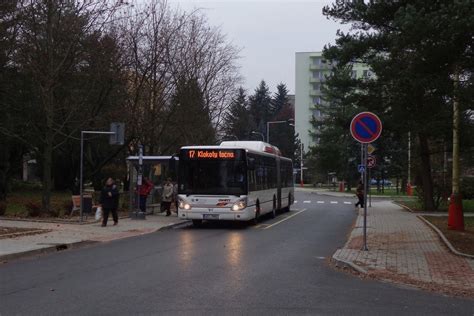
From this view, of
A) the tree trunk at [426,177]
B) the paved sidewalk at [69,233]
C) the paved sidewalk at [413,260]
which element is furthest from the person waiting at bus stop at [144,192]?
the tree trunk at [426,177]

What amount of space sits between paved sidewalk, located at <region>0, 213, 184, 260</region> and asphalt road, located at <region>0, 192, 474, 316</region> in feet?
2.64

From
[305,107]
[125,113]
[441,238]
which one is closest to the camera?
[441,238]

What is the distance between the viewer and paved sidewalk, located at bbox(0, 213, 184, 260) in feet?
45.5

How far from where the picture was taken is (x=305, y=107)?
11919 cm

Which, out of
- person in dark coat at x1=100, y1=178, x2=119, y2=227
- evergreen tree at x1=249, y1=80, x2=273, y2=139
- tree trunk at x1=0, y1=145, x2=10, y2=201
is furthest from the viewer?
evergreen tree at x1=249, y1=80, x2=273, y2=139

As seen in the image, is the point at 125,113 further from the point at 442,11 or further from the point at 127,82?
the point at 442,11

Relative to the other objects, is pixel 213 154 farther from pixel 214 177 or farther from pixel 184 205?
pixel 184 205

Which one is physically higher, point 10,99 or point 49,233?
point 10,99

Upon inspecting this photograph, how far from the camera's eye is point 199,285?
366 inches

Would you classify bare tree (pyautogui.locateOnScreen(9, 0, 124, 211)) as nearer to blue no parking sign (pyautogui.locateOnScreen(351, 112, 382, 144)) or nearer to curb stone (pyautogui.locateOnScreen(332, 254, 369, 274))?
blue no parking sign (pyautogui.locateOnScreen(351, 112, 382, 144))

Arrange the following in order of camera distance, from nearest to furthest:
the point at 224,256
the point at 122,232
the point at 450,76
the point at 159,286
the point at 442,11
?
the point at 159,286 → the point at 442,11 → the point at 224,256 → the point at 450,76 → the point at 122,232

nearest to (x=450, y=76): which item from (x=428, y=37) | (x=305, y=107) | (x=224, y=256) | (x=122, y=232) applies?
(x=428, y=37)

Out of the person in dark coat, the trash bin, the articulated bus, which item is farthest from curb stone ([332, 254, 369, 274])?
the trash bin

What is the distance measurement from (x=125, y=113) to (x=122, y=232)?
411 inches
